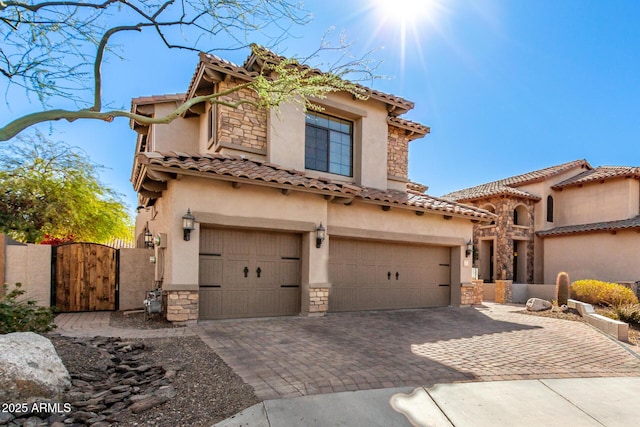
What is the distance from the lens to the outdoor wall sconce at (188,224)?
8.26 m

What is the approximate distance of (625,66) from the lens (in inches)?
557

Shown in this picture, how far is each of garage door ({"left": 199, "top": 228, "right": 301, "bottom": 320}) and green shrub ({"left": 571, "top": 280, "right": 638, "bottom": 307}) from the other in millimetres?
12323

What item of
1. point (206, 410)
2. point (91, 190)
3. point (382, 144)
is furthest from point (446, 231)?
point (91, 190)

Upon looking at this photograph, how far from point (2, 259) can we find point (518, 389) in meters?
11.9

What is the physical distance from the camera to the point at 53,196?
52.1 ft

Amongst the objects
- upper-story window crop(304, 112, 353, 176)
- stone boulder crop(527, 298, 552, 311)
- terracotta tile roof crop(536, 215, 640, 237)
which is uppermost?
upper-story window crop(304, 112, 353, 176)

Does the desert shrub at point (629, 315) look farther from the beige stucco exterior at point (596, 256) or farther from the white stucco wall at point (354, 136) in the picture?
the beige stucco exterior at point (596, 256)

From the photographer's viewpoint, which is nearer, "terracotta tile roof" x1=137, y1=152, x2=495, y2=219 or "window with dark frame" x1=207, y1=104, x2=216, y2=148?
"terracotta tile roof" x1=137, y1=152, x2=495, y2=219

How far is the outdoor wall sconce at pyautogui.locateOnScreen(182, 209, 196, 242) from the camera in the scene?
27.1 feet

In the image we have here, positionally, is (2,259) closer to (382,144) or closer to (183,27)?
(183,27)

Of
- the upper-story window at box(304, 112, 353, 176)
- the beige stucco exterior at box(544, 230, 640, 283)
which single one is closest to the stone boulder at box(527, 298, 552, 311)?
the upper-story window at box(304, 112, 353, 176)

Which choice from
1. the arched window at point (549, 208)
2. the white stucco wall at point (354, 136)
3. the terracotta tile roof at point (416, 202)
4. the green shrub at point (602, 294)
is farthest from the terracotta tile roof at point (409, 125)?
the arched window at point (549, 208)

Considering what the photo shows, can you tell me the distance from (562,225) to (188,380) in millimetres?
25201

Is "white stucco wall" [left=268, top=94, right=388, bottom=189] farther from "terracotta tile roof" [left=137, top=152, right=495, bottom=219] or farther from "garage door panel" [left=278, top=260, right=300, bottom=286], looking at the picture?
"garage door panel" [left=278, top=260, right=300, bottom=286]
